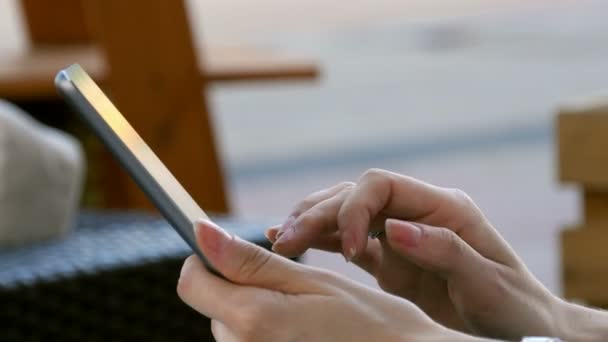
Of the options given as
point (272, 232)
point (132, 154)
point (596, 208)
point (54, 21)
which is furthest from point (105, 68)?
point (132, 154)

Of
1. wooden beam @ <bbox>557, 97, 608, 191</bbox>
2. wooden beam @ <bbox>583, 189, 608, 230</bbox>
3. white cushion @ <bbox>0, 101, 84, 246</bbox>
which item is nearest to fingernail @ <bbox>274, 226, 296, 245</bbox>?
white cushion @ <bbox>0, 101, 84, 246</bbox>

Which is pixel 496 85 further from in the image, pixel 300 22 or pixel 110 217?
pixel 110 217

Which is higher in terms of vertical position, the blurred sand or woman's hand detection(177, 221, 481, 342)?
woman's hand detection(177, 221, 481, 342)

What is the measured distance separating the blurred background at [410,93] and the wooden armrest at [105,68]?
1.51 meters

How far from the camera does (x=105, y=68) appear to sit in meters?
2.39

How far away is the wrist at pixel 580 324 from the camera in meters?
0.79

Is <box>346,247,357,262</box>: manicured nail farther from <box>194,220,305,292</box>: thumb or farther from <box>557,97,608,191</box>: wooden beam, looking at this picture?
<box>557,97,608,191</box>: wooden beam

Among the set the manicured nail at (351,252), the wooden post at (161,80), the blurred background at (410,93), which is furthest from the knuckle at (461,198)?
the blurred background at (410,93)

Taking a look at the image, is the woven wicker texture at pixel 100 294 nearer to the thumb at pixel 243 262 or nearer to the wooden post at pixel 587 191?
the wooden post at pixel 587 191

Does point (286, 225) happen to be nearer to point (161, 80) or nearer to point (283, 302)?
point (283, 302)

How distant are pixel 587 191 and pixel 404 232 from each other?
48.2 inches

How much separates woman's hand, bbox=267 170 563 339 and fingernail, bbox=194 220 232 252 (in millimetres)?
144

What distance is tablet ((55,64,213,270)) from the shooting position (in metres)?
0.63

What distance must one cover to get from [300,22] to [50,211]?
3.65m
